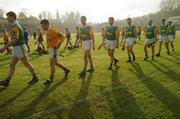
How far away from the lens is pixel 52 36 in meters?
8.92

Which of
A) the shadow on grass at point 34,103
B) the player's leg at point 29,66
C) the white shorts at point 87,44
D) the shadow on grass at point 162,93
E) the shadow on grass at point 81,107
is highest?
the white shorts at point 87,44

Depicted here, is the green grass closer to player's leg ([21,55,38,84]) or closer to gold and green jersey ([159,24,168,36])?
player's leg ([21,55,38,84])

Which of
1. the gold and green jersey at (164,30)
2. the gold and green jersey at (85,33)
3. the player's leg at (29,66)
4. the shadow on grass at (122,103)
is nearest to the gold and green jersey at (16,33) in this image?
the player's leg at (29,66)

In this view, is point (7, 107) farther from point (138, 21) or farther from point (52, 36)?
point (138, 21)

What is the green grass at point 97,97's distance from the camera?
6.16 meters

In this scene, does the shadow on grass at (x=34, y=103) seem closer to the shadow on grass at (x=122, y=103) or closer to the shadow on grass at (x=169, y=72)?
the shadow on grass at (x=122, y=103)

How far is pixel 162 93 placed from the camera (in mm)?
7633

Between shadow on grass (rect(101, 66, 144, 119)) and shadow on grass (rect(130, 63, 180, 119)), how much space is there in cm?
74

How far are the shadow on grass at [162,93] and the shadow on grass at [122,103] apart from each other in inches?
29.3

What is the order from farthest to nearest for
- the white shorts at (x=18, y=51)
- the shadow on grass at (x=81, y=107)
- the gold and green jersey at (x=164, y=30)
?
the gold and green jersey at (x=164, y=30) → the white shorts at (x=18, y=51) → the shadow on grass at (x=81, y=107)

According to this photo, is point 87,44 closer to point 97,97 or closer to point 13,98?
point 97,97

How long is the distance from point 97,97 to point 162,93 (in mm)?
1860

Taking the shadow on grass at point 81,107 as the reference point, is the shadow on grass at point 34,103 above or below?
above

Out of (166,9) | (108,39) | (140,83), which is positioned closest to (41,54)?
(108,39)
